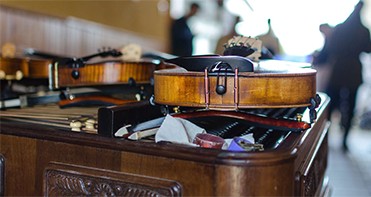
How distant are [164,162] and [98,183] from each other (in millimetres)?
208

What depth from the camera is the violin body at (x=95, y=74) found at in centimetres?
188

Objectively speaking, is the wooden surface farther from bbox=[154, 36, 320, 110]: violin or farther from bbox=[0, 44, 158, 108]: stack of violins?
bbox=[0, 44, 158, 108]: stack of violins

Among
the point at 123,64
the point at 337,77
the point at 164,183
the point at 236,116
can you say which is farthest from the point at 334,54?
the point at 164,183

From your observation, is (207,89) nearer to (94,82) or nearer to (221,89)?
(221,89)

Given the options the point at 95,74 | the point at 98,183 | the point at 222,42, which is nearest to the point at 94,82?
the point at 95,74

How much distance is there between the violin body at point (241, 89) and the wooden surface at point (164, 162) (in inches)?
4.6

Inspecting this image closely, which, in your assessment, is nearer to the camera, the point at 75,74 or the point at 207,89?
the point at 207,89

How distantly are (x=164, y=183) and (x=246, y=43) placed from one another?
0.71 m

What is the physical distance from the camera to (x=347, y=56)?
4219 mm

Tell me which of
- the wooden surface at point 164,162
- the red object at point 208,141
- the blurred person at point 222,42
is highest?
the blurred person at point 222,42

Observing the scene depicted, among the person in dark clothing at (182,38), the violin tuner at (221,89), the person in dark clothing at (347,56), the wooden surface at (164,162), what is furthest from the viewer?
the person in dark clothing at (182,38)

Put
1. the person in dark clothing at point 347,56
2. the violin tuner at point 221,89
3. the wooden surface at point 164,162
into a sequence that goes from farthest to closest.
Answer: the person in dark clothing at point 347,56, the violin tuner at point 221,89, the wooden surface at point 164,162

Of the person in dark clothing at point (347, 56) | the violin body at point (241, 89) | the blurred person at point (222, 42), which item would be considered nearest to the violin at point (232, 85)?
the violin body at point (241, 89)

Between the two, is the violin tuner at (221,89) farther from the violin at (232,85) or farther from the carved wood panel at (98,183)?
the carved wood panel at (98,183)
